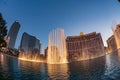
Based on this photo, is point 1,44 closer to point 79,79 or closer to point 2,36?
point 2,36

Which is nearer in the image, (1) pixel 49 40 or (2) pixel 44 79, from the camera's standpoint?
(2) pixel 44 79

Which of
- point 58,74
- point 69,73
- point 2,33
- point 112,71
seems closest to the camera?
point 2,33

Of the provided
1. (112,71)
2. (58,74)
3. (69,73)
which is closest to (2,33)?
(58,74)

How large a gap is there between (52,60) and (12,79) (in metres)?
146

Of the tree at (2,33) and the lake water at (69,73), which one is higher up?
the tree at (2,33)

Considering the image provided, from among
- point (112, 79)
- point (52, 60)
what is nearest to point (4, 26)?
point (112, 79)

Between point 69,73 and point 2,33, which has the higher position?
point 2,33

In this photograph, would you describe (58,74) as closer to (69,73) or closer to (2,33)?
(69,73)

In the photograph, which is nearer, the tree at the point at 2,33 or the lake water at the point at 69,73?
the lake water at the point at 69,73

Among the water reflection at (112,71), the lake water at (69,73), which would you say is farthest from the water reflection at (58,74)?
the water reflection at (112,71)

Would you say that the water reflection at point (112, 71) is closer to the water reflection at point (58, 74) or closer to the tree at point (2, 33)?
the water reflection at point (58, 74)

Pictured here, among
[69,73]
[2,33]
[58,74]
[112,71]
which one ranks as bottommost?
[58,74]

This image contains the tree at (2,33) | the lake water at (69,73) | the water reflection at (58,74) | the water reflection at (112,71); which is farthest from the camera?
the water reflection at (58,74)

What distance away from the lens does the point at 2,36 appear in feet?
144
